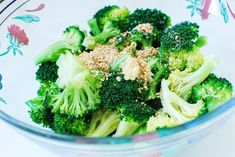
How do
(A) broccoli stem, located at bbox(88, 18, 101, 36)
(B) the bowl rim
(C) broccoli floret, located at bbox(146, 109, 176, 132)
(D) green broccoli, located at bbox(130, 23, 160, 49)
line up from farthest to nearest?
(A) broccoli stem, located at bbox(88, 18, 101, 36) → (D) green broccoli, located at bbox(130, 23, 160, 49) → (C) broccoli floret, located at bbox(146, 109, 176, 132) → (B) the bowl rim

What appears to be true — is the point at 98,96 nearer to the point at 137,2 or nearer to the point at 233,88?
the point at 233,88

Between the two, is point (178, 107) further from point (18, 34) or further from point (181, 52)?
point (18, 34)

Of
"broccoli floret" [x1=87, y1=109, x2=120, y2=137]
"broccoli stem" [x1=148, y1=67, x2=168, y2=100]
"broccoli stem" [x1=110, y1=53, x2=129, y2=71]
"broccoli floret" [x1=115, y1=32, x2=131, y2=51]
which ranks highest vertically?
"broccoli floret" [x1=115, y1=32, x2=131, y2=51]

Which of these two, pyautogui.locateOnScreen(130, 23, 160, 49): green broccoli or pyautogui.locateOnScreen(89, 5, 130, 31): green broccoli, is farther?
pyautogui.locateOnScreen(89, 5, 130, 31): green broccoli

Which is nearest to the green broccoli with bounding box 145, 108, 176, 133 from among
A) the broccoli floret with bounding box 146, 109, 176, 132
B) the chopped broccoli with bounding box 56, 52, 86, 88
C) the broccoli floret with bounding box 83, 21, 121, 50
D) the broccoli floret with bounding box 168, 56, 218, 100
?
the broccoli floret with bounding box 146, 109, 176, 132

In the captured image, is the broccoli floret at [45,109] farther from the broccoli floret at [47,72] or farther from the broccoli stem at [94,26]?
the broccoli stem at [94,26]

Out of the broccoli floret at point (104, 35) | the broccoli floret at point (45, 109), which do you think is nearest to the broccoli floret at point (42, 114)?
the broccoli floret at point (45, 109)

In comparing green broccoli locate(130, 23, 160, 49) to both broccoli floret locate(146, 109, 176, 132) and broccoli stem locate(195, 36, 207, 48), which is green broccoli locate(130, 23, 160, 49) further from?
broccoli floret locate(146, 109, 176, 132)

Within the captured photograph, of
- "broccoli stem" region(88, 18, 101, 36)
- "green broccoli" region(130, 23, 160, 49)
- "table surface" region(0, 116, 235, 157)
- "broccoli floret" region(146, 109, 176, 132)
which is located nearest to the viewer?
"broccoli floret" region(146, 109, 176, 132)
